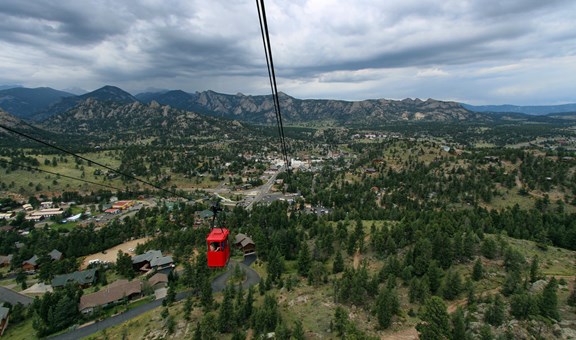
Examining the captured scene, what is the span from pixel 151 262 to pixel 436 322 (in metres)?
51.5

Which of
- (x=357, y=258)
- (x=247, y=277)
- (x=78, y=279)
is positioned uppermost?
(x=357, y=258)

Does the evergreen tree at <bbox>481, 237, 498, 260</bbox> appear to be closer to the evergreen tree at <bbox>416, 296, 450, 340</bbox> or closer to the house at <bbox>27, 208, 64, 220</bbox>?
the evergreen tree at <bbox>416, 296, 450, 340</bbox>

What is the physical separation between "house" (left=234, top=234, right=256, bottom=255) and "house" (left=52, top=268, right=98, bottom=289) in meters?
27.3

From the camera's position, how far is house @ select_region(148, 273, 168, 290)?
50981 millimetres

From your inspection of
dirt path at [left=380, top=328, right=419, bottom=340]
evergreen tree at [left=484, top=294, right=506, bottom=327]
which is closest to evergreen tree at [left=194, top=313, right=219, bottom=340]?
dirt path at [left=380, top=328, right=419, bottom=340]

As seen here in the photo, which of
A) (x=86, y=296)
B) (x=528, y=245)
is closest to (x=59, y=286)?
(x=86, y=296)

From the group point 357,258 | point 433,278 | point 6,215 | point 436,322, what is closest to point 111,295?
point 357,258

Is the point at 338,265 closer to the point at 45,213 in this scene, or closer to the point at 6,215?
the point at 45,213

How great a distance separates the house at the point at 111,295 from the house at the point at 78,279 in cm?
651

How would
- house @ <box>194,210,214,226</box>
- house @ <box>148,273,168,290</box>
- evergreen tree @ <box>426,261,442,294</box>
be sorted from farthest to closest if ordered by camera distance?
house @ <box>194,210,214,226</box> → house @ <box>148,273,168,290</box> → evergreen tree @ <box>426,261,442,294</box>

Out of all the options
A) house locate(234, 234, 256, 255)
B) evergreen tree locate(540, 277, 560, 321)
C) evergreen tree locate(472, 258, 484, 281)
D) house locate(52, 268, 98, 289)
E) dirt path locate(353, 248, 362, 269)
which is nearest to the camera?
evergreen tree locate(540, 277, 560, 321)

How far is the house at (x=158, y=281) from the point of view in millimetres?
50981

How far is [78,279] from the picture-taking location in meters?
53.3

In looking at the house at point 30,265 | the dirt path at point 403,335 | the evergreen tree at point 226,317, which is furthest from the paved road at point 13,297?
the dirt path at point 403,335
